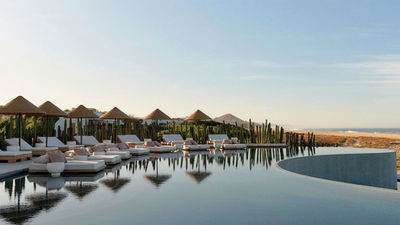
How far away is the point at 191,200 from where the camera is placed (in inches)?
238

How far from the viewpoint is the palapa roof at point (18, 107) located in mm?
12977

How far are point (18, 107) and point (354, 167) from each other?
14.8 metres

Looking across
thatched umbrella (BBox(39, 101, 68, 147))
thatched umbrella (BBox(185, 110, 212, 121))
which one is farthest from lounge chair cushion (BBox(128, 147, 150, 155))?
thatched umbrella (BBox(185, 110, 212, 121))

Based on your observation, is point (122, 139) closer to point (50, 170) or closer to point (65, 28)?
point (65, 28)

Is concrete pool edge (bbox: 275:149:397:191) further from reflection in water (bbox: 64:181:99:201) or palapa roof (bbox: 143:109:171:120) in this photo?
palapa roof (bbox: 143:109:171:120)

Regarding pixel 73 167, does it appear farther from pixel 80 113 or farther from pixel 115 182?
pixel 80 113

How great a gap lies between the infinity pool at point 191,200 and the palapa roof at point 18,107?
4.93m

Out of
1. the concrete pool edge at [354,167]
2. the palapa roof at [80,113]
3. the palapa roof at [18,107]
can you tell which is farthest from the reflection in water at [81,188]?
the palapa roof at [80,113]

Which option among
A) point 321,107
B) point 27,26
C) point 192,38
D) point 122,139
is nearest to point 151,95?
point 192,38

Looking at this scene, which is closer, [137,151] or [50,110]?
[137,151]

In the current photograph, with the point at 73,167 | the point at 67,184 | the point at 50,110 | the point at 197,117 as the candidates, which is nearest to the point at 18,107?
the point at 50,110

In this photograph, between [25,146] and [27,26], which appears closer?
[25,146]

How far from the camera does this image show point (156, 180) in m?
8.28

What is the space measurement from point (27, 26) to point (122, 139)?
7.44m
